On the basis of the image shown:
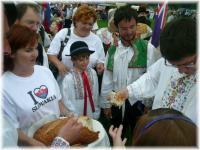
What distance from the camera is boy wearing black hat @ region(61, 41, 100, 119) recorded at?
128 inches

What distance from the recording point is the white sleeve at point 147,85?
89.7 inches

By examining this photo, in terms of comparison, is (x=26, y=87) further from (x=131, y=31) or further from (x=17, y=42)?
(x=131, y=31)

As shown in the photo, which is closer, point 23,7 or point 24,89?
point 24,89

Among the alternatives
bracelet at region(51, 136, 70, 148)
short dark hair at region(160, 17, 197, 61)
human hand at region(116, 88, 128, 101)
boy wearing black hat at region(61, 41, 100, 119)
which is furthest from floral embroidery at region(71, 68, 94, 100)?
short dark hair at region(160, 17, 197, 61)

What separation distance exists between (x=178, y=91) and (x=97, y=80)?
1626mm

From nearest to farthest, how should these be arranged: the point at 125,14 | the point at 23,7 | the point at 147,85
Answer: the point at 147,85
the point at 23,7
the point at 125,14

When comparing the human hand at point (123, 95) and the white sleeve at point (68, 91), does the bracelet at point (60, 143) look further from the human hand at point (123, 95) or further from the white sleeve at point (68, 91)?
the white sleeve at point (68, 91)

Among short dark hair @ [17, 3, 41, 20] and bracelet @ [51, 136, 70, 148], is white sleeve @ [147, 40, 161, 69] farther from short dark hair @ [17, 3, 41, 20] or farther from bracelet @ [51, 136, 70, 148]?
bracelet @ [51, 136, 70, 148]

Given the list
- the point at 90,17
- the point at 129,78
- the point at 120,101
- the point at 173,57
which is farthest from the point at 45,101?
the point at 90,17

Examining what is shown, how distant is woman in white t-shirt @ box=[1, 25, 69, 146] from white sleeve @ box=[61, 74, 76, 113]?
39.9 inches

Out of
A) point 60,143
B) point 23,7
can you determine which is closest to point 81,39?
point 23,7

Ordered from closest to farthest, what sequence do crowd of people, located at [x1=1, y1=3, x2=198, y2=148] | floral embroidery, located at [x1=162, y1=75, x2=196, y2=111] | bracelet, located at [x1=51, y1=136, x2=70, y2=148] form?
crowd of people, located at [x1=1, y1=3, x2=198, y2=148] < bracelet, located at [x1=51, y1=136, x2=70, y2=148] < floral embroidery, located at [x1=162, y1=75, x2=196, y2=111]

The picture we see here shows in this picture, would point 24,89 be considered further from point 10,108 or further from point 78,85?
point 78,85

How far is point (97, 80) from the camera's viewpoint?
3455 millimetres
